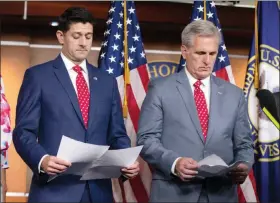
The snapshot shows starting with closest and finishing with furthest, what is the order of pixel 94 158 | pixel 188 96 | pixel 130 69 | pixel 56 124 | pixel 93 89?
pixel 94 158, pixel 56 124, pixel 93 89, pixel 188 96, pixel 130 69

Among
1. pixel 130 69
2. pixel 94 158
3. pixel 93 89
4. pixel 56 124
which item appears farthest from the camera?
pixel 130 69

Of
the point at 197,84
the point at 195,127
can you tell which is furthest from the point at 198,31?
the point at 195,127

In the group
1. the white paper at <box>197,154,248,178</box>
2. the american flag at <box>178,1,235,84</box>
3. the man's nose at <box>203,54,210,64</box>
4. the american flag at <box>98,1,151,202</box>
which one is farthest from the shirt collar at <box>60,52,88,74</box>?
the american flag at <box>178,1,235,84</box>

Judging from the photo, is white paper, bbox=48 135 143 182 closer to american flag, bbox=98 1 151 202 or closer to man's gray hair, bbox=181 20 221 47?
man's gray hair, bbox=181 20 221 47

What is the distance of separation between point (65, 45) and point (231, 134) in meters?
0.87

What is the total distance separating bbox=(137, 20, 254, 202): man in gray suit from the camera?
261 centimetres

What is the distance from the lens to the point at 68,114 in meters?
2.49

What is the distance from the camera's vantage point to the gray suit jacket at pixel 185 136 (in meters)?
2.62

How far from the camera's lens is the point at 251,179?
141 inches

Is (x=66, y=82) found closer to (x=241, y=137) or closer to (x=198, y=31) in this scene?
(x=198, y=31)

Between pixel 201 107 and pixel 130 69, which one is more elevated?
pixel 130 69

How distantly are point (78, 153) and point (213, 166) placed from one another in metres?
0.55

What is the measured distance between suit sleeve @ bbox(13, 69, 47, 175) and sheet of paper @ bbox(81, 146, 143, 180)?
0.73 feet

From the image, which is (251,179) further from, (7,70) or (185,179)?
(7,70)
